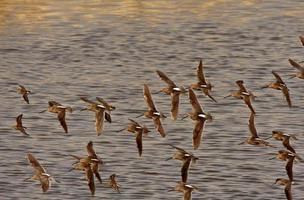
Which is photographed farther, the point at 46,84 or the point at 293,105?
the point at 46,84

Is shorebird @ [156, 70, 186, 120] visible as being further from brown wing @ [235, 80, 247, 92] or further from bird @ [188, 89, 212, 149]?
brown wing @ [235, 80, 247, 92]

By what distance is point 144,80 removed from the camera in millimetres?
51781

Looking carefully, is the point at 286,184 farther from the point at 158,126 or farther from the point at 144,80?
the point at 144,80

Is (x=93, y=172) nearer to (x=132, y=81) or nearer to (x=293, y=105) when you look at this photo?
(x=293, y=105)

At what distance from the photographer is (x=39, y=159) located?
4009cm

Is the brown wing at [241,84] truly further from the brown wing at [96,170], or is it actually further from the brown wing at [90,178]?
the brown wing at [90,178]

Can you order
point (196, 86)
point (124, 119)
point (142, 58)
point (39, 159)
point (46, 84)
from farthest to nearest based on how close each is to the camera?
point (142, 58) < point (46, 84) < point (124, 119) < point (39, 159) < point (196, 86)

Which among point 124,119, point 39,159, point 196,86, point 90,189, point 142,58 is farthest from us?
point 142,58

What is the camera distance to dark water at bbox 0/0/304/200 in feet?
125

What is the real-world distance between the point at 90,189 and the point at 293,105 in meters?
13.0

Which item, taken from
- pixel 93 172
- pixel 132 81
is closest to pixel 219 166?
pixel 93 172

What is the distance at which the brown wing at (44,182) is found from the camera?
35.1 metres

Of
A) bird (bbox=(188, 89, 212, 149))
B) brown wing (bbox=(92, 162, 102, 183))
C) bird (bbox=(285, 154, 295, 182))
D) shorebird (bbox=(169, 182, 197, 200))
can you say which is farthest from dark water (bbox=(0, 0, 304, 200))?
bird (bbox=(188, 89, 212, 149))

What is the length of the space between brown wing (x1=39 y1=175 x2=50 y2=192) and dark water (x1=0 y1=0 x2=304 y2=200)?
677 millimetres
